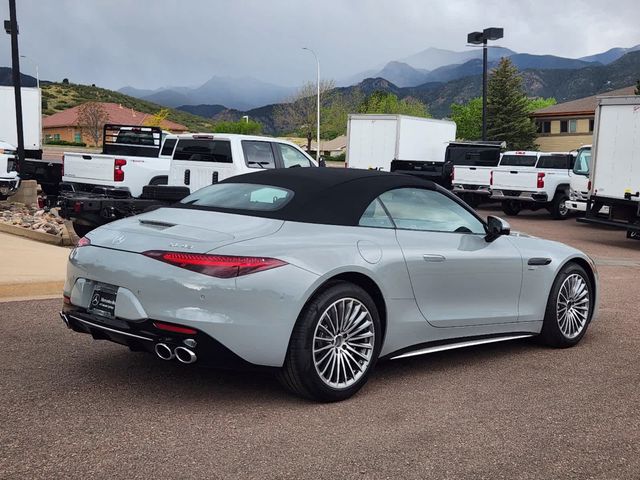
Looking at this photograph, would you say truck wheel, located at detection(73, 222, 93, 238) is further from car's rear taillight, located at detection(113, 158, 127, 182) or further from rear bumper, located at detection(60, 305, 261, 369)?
rear bumper, located at detection(60, 305, 261, 369)

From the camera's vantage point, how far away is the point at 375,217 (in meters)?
5.30

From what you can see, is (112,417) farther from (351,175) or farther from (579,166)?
(579,166)

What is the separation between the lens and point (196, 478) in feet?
11.8

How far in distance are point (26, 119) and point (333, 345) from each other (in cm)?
2412

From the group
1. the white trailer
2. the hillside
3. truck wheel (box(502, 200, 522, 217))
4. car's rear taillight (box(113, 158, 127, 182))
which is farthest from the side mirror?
the hillside

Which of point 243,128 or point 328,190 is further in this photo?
point 243,128

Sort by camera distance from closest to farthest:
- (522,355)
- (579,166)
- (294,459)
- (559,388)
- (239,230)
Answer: (294,459)
(239,230)
(559,388)
(522,355)
(579,166)

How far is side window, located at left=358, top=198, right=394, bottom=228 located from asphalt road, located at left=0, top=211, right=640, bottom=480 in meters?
1.09

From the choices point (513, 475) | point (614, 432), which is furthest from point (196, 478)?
point (614, 432)

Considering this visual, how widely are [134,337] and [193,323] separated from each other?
1.36 ft

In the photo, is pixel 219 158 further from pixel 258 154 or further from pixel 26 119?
pixel 26 119

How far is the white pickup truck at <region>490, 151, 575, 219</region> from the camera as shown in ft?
72.7

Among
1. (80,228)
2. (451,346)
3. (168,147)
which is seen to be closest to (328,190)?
(451,346)

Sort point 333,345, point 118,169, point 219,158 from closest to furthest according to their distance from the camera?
1. point 333,345
2. point 219,158
3. point 118,169
